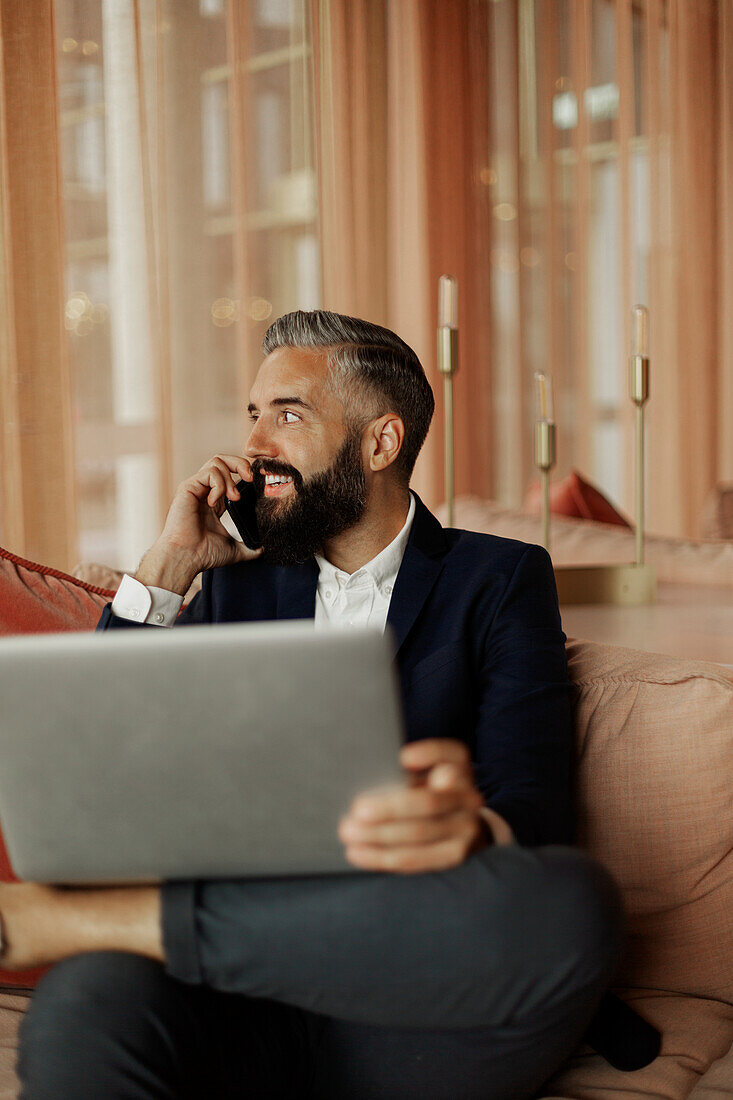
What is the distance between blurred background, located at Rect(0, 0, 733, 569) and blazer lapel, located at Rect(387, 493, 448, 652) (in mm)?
1422

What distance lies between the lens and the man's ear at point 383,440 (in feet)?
4.64

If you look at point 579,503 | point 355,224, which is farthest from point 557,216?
point 579,503

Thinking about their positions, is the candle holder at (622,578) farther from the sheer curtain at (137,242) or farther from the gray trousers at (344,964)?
the sheer curtain at (137,242)

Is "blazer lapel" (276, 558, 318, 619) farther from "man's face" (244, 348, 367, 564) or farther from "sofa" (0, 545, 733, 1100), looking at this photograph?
"sofa" (0, 545, 733, 1100)

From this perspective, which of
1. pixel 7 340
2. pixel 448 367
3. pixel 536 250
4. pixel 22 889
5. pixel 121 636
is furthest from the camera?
pixel 536 250

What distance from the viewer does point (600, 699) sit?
1.12 meters

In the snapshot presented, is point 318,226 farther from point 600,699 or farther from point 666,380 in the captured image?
point 600,699

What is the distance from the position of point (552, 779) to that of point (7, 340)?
183 cm

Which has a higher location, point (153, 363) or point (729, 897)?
point (153, 363)

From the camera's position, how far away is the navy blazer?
3.41 feet

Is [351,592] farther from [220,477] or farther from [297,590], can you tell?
[220,477]

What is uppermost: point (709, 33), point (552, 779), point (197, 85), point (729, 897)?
point (709, 33)

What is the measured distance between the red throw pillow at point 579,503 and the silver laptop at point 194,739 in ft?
6.74

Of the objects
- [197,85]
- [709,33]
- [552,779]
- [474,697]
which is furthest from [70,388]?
[709,33]
